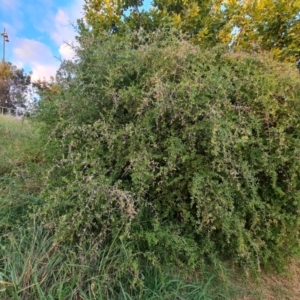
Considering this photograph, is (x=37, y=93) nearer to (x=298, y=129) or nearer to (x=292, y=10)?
(x=298, y=129)

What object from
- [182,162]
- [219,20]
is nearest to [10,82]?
[219,20]

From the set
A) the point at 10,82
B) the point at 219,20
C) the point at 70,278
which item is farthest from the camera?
the point at 10,82

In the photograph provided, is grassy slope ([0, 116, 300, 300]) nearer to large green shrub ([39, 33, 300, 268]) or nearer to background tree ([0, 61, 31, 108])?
large green shrub ([39, 33, 300, 268])

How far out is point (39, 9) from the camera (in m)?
5.73

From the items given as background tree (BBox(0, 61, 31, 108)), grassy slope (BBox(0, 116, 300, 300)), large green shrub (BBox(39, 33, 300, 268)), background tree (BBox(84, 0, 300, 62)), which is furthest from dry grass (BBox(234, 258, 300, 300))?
background tree (BBox(0, 61, 31, 108))

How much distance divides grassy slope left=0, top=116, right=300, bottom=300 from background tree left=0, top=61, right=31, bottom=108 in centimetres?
1959

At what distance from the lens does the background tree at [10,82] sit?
19442mm

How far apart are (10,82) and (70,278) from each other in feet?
73.3

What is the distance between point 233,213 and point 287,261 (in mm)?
881

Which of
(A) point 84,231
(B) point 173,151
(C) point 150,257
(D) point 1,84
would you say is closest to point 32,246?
(A) point 84,231

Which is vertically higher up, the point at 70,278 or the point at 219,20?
the point at 219,20

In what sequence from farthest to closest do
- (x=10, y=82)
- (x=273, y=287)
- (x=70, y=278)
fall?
(x=10, y=82) < (x=273, y=287) < (x=70, y=278)

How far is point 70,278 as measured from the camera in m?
1.70

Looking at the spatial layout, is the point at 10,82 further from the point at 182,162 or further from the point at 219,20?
the point at 182,162
